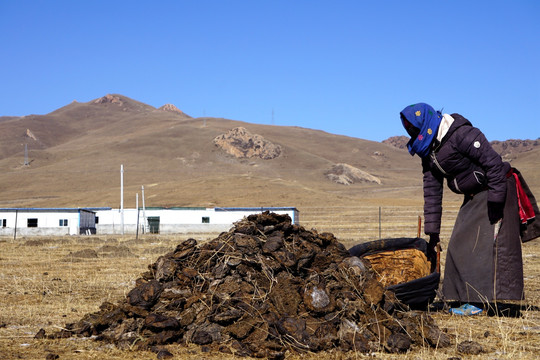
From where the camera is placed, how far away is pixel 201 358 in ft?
14.9

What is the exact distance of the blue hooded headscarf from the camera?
5.99m

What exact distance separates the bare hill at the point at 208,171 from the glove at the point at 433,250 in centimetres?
5055

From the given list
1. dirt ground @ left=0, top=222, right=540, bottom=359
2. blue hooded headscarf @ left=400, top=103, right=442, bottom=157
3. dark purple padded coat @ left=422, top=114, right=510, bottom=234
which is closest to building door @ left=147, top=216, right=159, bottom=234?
dirt ground @ left=0, top=222, right=540, bottom=359

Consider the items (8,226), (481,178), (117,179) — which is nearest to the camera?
(481,178)

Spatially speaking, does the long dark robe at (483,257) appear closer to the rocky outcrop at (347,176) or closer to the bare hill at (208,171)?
the bare hill at (208,171)

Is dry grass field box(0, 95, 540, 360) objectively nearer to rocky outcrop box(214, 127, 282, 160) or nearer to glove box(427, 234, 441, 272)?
glove box(427, 234, 441, 272)

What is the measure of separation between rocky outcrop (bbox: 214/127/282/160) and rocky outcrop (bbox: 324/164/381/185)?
52.7ft

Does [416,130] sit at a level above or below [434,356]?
above

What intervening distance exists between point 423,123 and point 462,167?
0.61 meters

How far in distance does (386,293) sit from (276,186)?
206 ft

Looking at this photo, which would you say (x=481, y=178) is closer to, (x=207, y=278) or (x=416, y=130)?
A: (x=416, y=130)

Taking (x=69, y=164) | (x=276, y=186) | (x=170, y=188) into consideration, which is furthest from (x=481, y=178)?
(x=69, y=164)

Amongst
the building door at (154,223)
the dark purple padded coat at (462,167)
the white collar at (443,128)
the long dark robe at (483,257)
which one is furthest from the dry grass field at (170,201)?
the building door at (154,223)

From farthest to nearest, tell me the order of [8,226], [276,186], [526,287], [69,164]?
[69,164] < [276,186] < [8,226] < [526,287]
